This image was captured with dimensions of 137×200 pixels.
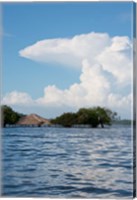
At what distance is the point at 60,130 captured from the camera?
3908mm

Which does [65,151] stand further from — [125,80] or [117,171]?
[125,80]

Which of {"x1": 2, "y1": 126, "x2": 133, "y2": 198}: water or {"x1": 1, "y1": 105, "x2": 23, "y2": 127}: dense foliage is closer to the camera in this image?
{"x1": 2, "y1": 126, "x2": 133, "y2": 198}: water

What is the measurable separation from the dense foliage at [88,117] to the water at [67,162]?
2.6 inches

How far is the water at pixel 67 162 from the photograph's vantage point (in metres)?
3.77

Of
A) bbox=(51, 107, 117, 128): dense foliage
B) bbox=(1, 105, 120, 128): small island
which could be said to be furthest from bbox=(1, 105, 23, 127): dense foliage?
bbox=(51, 107, 117, 128): dense foliage

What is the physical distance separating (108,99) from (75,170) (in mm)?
660

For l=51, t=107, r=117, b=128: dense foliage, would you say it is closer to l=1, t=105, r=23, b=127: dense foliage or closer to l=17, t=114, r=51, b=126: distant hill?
l=17, t=114, r=51, b=126: distant hill

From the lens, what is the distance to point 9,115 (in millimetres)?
3926

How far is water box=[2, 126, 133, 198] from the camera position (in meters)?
3.77

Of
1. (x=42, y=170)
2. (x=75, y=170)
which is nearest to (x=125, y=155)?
(x=75, y=170)

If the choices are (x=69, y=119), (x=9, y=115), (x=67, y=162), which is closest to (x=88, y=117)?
(x=69, y=119)

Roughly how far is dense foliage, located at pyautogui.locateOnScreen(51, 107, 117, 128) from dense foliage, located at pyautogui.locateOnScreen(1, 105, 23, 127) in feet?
1.04

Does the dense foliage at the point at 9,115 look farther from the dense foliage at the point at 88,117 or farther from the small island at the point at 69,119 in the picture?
the dense foliage at the point at 88,117

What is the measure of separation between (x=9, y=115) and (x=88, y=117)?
68cm
